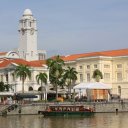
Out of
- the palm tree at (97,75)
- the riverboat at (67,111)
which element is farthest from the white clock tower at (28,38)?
the riverboat at (67,111)

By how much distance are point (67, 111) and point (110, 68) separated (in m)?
54.4

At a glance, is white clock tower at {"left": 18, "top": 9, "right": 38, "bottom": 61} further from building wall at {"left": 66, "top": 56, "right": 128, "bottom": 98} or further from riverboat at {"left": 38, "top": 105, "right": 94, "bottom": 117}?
riverboat at {"left": 38, "top": 105, "right": 94, "bottom": 117}

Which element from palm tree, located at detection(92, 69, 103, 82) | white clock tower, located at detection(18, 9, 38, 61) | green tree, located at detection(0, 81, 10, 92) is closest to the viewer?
palm tree, located at detection(92, 69, 103, 82)

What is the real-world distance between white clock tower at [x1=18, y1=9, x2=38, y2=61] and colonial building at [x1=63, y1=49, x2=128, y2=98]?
4284cm

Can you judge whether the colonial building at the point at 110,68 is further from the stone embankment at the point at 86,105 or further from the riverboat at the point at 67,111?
the riverboat at the point at 67,111

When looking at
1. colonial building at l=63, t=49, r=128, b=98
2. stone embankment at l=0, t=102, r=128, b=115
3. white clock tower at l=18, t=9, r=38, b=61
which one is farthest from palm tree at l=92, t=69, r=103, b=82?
white clock tower at l=18, t=9, r=38, b=61

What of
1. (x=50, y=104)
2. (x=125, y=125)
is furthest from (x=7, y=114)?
(x=125, y=125)

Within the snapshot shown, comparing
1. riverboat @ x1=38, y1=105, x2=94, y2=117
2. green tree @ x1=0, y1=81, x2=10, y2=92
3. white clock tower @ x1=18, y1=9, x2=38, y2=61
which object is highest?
white clock tower @ x1=18, y1=9, x2=38, y2=61

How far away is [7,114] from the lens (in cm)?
9581

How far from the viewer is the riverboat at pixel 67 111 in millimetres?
90250

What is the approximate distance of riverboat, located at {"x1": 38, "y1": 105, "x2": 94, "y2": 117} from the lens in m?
90.2

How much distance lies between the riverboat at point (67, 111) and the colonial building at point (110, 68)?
159ft

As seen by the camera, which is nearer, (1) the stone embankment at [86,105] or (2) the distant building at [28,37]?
(1) the stone embankment at [86,105]

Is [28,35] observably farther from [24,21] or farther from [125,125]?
[125,125]
